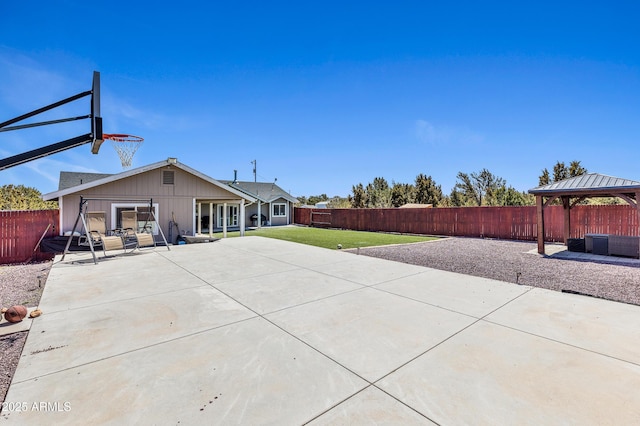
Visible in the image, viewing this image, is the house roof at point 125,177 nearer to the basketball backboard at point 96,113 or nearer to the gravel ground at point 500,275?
the gravel ground at point 500,275

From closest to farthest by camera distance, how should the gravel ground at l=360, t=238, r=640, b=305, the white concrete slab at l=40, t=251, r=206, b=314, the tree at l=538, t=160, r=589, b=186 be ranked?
the white concrete slab at l=40, t=251, r=206, b=314 → the gravel ground at l=360, t=238, r=640, b=305 → the tree at l=538, t=160, r=589, b=186

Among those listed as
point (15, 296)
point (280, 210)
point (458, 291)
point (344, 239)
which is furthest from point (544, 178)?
point (15, 296)

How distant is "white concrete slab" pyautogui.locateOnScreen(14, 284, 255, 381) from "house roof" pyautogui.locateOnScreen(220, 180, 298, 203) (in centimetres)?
2038

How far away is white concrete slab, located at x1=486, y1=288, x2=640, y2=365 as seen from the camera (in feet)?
10.5

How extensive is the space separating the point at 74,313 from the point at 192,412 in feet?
11.0

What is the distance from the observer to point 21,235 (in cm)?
968

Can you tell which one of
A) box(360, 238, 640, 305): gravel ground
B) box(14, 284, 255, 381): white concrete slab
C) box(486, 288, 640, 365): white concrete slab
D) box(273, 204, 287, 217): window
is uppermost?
box(273, 204, 287, 217): window

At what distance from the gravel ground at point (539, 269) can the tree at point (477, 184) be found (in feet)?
79.8

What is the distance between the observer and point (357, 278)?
20.5 feet

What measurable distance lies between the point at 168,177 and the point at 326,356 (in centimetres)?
1258

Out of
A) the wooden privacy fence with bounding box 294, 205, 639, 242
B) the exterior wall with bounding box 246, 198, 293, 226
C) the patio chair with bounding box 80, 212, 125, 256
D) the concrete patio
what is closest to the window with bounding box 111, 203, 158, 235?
the patio chair with bounding box 80, 212, 125, 256

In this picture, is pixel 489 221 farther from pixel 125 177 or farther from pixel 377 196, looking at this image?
pixel 377 196

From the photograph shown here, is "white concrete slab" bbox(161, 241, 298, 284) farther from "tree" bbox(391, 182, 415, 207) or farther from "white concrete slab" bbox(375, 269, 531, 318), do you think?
"tree" bbox(391, 182, 415, 207)

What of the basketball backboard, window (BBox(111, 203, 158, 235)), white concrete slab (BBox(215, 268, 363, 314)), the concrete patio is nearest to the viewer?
the concrete patio
